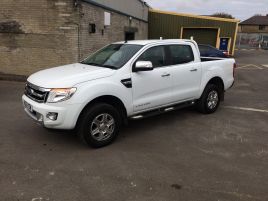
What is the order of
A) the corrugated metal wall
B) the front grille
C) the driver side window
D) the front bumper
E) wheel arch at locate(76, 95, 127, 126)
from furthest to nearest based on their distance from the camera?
the corrugated metal wall → the driver side window → wheel arch at locate(76, 95, 127, 126) → the front grille → the front bumper

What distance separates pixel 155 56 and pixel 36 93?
7.68 ft

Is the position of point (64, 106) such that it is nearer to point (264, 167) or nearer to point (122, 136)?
point (122, 136)

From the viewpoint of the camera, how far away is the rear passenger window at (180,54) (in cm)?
603

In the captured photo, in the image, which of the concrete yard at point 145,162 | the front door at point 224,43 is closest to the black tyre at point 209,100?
the concrete yard at point 145,162

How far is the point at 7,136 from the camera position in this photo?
543cm

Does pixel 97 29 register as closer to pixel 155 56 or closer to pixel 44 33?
pixel 44 33

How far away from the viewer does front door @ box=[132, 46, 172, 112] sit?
530 cm

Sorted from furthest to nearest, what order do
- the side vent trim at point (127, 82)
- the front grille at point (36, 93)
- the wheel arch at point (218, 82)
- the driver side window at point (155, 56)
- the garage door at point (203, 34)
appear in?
the garage door at point (203, 34), the wheel arch at point (218, 82), the driver side window at point (155, 56), the side vent trim at point (127, 82), the front grille at point (36, 93)

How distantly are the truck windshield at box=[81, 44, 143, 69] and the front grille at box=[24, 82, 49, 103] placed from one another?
1262 mm

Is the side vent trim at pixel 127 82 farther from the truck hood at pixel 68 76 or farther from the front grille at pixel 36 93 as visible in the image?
the front grille at pixel 36 93

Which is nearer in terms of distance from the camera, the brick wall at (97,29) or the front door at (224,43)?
the brick wall at (97,29)

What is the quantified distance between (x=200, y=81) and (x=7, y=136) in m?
4.15

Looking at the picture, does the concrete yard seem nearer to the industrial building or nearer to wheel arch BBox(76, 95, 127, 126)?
wheel arch BBox(76, 95, 127, 126)

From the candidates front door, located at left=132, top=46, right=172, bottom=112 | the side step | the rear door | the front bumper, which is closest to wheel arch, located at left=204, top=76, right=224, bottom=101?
the rear door
